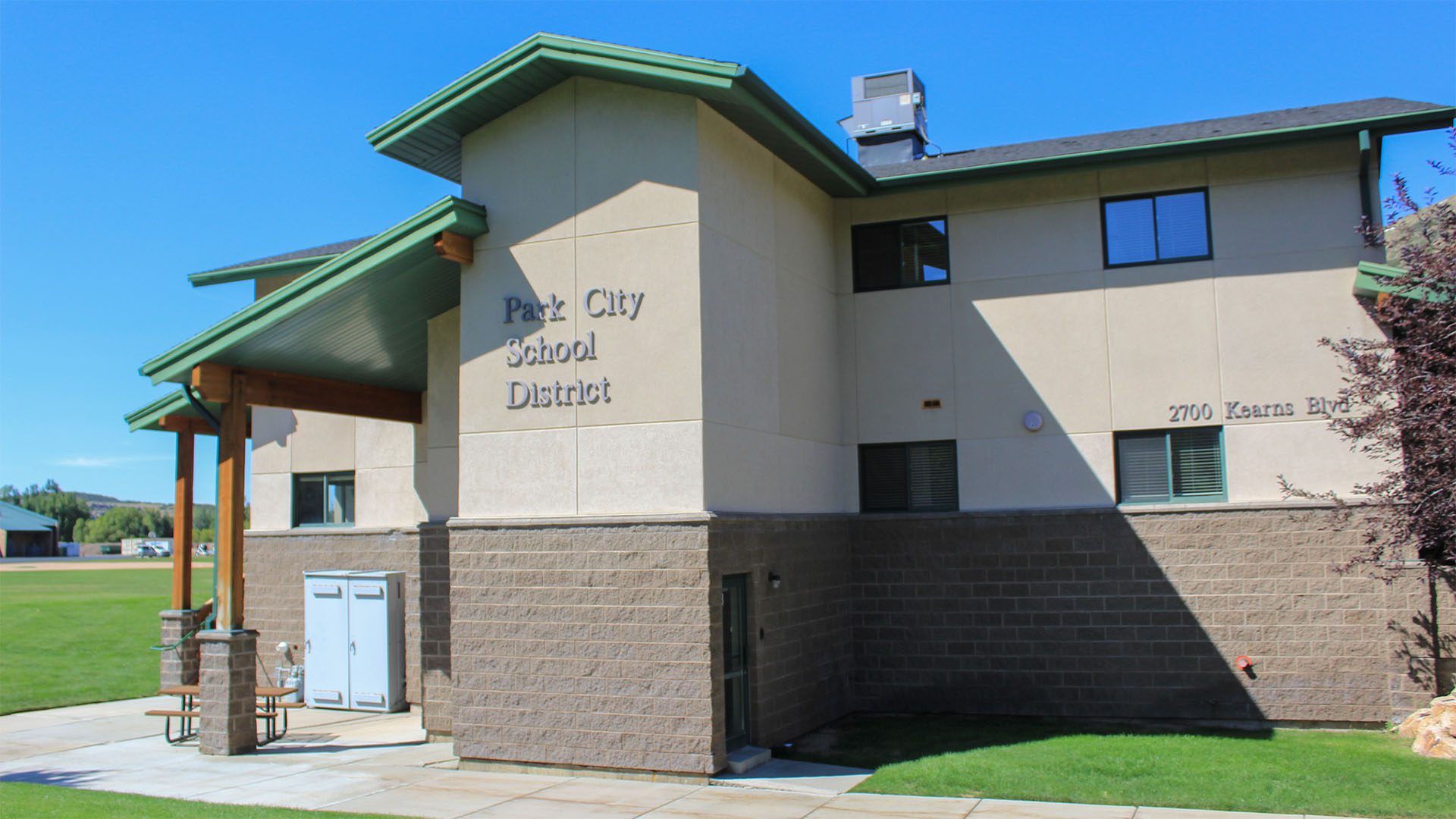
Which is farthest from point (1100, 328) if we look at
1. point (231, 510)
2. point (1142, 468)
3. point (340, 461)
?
point (340, 461)

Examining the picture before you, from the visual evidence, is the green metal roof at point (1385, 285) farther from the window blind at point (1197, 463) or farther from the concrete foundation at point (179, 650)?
the concrete foundation at point (179, 650)

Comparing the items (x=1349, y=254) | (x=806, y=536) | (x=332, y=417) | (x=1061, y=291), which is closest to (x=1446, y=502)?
(x=1349, y=254)

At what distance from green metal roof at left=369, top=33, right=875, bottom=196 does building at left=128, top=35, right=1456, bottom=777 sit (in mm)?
50

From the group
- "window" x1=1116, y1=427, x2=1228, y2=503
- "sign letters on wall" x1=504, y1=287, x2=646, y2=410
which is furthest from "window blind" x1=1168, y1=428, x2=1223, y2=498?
"sign letters on wall" x1=504, y1=287, x2=646, y2=410

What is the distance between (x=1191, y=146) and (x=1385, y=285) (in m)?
2.85

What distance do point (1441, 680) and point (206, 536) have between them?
561 feet

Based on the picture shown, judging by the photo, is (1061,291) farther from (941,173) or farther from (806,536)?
(806,536)

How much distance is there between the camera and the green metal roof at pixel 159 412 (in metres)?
17.3

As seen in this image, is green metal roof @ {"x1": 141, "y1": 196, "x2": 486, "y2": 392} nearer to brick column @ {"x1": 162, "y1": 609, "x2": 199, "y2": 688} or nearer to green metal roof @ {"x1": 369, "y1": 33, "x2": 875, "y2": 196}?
green metal roof @ {"x1": 369, "y1": 33, "x2": 875, "y2": 196}

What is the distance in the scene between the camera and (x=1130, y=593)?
14.6 m

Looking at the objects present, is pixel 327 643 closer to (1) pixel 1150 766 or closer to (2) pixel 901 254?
(2) pixel 901 254

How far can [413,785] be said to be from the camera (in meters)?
11.9

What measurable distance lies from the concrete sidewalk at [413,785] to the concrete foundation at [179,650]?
1.93 meters

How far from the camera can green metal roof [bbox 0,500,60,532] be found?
132 m
